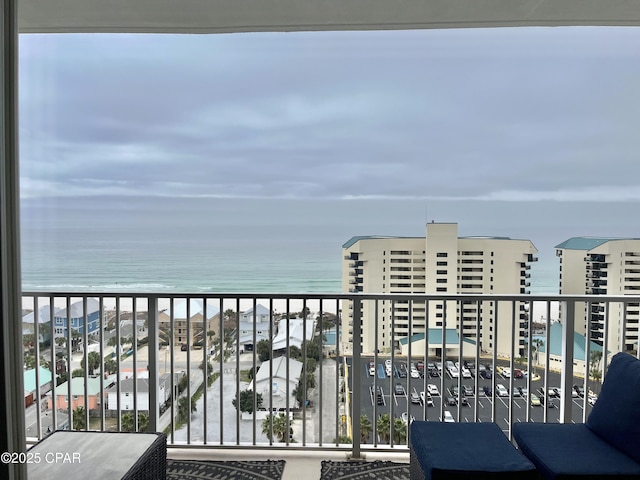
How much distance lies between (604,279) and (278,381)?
251 cm

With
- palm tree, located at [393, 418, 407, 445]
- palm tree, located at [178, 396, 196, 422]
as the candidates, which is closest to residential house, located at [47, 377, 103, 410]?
palm tree, located at [178, 396, 196, 422]

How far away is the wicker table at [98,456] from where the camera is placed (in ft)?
5.71

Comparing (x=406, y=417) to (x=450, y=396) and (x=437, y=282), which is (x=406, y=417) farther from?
(x=437, y=282)

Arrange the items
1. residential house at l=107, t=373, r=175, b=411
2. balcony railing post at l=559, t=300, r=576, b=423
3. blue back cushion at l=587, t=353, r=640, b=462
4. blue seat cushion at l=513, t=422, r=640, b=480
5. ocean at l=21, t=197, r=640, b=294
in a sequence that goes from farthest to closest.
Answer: ocean at l=21, t=197, r=640, b=294 < residential house at l=107, t=373, r=175, b=411 < balcony railing post at l=559, t=300, r=576, b=423 < blue back cushion at l=587, t=353, r=640, b=462 < blue seat cushion at l=513, t=422, r=640, b=480

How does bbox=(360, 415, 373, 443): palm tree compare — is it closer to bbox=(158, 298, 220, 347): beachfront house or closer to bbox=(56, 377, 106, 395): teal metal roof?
bbox=(158, 298, 220, 347): beachfront house

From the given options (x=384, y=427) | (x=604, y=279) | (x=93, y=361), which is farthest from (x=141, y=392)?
(x=604, y=279)

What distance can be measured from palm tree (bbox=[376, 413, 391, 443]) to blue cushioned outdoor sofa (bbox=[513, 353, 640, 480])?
0.95 m

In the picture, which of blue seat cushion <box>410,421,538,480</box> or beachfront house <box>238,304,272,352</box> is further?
beachfront house <box>238,304,272,352</box>

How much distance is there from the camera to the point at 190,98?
3.19 meters

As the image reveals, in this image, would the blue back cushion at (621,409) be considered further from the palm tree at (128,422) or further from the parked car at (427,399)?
the palm tree at (128,422)

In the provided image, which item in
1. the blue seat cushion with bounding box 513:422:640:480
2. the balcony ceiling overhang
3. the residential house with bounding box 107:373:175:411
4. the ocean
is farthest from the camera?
the ocean

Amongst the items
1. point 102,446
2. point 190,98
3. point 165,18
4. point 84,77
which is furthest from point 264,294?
point 84,77

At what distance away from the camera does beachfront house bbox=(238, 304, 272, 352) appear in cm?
279

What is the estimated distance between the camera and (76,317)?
9.34ft
